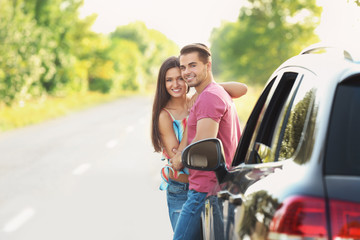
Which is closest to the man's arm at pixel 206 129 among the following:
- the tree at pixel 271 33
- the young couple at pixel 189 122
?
the young couple at pixel 189 122

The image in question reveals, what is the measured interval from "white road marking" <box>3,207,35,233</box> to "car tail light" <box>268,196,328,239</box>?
5631mm

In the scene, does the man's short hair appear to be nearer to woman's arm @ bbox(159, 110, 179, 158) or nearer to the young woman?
the young woman

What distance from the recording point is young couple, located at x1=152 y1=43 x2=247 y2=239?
3.22m

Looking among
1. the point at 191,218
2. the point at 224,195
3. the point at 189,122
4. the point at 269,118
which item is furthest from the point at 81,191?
the point at 224,195

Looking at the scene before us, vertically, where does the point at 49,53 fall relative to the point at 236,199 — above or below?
above

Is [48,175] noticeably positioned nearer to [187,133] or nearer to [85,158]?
[85,158]

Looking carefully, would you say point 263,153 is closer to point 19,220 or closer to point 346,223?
point 346,223

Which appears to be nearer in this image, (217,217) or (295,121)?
(295,121)

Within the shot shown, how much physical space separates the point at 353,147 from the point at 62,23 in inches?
1651

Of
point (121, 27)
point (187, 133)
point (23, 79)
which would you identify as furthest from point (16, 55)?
point (121, 27)

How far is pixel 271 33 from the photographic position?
162 feet

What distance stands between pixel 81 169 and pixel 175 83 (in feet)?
26.2

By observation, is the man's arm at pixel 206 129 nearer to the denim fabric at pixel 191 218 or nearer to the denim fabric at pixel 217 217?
the denim fabric at pixel 217 217

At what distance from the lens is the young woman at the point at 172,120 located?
12.6ft
